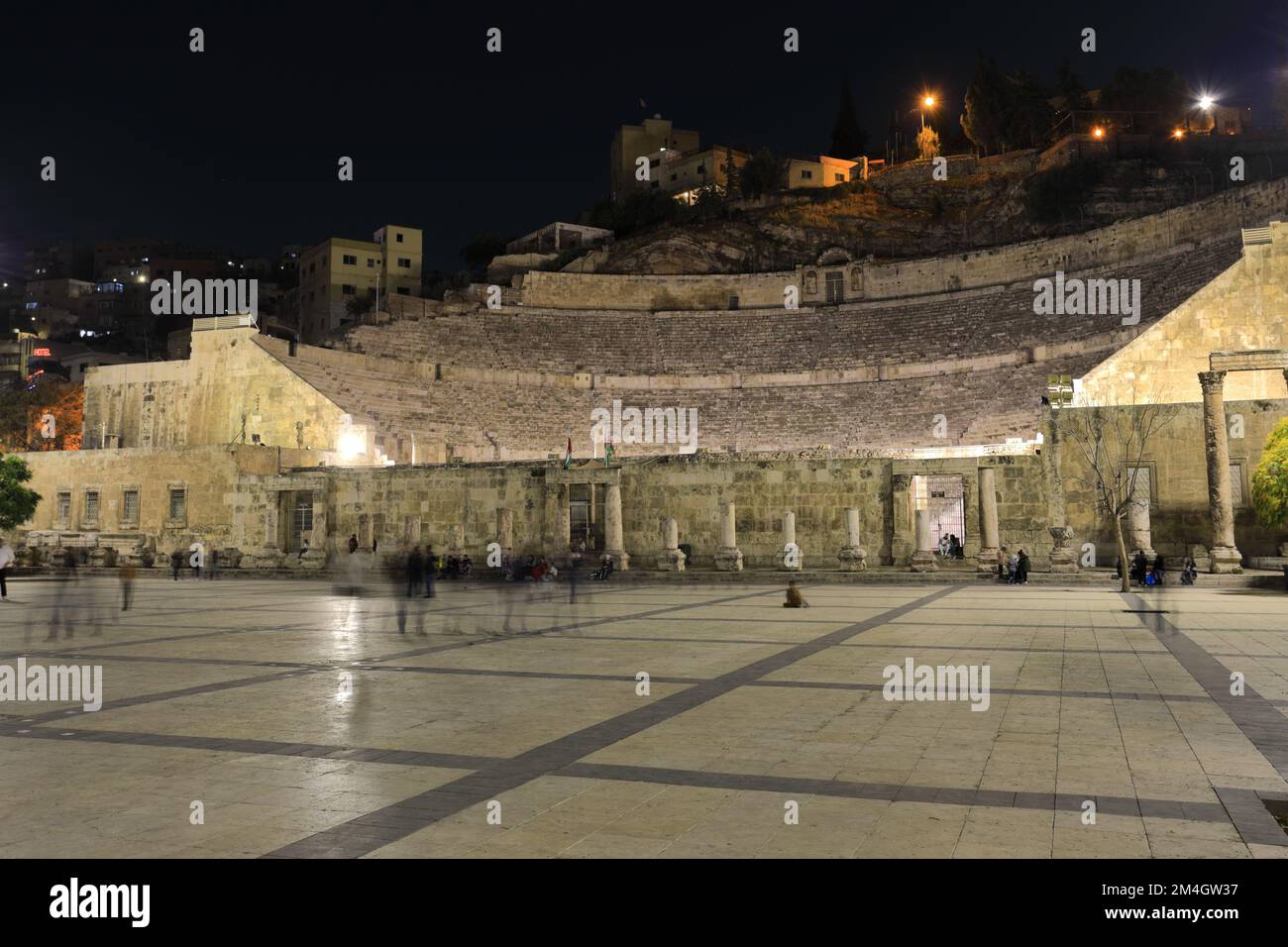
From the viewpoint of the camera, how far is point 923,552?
85.0ft

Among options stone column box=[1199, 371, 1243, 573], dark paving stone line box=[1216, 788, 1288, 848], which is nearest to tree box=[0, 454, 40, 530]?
dark paving stone line box=[1216, 788, 1288, 848]

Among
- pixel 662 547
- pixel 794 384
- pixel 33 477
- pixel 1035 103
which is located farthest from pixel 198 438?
pixel 1035 103

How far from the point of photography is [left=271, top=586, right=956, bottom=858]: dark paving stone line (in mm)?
4480

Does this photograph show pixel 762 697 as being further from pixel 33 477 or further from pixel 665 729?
pixel 33 477

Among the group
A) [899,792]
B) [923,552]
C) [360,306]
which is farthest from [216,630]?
[360,306]

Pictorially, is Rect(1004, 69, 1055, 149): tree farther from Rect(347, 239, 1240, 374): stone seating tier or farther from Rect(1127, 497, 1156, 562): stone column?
Rect(1127, 497, 1156, 562): stone column

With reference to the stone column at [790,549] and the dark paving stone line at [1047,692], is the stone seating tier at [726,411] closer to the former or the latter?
the stone column at [790,549]

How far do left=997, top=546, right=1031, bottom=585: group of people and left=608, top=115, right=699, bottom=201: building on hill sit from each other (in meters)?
80.8

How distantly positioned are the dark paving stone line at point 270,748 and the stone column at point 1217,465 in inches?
921

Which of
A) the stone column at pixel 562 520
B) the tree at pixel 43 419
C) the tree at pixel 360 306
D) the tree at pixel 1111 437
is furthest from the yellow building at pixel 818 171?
the stone column at pixel 562 520

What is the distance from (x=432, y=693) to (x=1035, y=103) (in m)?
85.4

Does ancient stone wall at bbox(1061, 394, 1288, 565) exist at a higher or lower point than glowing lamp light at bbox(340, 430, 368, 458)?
lower

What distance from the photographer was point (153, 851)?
4.37 metres
